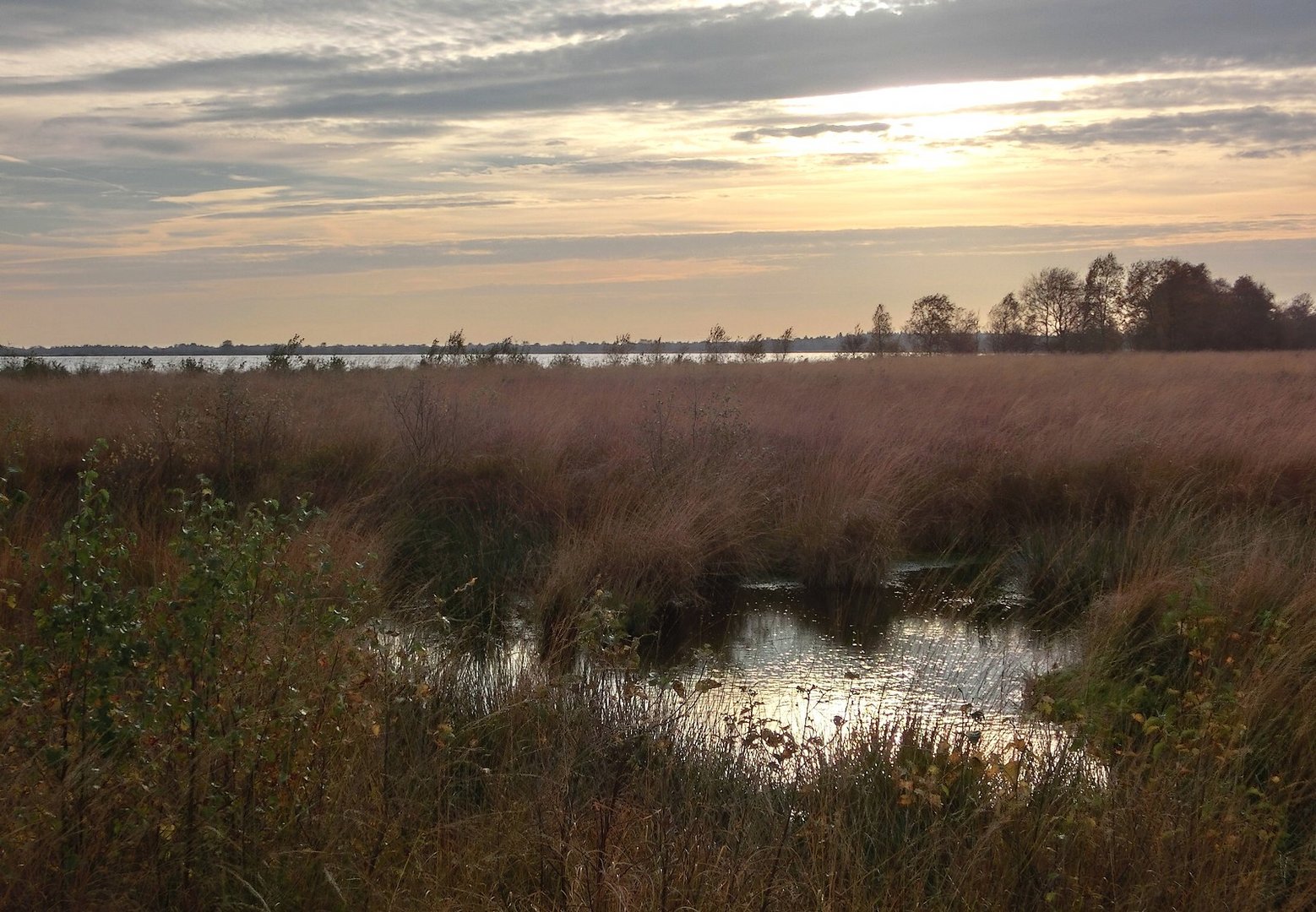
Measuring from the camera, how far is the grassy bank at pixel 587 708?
2768mm

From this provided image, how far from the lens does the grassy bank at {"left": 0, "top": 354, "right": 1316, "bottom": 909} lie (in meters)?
2.77

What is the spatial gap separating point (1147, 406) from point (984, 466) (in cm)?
421

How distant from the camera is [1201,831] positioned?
319cm

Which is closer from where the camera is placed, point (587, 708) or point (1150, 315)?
point (587, 708)

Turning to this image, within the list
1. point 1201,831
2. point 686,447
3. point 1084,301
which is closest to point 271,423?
point 686,447

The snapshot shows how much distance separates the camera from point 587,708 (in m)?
4.16

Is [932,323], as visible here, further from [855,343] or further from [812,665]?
[812,665]

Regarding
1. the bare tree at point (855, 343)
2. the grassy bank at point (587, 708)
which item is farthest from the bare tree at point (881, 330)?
the grassy bank at point (587, 708)

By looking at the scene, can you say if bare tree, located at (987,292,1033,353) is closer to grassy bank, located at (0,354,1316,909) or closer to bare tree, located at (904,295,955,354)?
bare tree, located at (904,295,955,354)

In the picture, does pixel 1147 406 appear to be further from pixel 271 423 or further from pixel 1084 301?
pixel 1084 301

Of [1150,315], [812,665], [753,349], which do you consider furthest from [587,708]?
[1150,315]

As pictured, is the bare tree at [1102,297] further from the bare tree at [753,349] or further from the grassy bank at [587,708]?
the grassy bank at [587,708]

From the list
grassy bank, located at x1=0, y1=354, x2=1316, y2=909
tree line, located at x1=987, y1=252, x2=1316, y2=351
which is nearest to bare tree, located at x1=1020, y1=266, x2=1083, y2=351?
tree line, located at x1=987, y1=252, x2=1316, y2=351

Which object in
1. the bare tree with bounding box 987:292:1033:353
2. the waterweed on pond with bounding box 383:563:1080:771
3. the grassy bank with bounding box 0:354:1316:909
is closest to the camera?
the grassy bank with bounding box 0:354:1316:909
